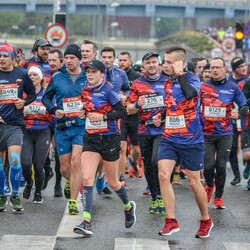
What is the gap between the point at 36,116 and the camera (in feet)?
33.9

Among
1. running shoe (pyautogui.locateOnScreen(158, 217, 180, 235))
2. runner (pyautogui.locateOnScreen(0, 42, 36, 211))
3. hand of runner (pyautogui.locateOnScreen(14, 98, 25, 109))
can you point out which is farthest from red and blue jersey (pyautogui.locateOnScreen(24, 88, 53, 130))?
running shoe (pyautogui.locateOnScreen(158, 217, 180, 235))

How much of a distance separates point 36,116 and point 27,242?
3369 millimetres

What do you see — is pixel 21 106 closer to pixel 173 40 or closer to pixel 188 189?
pixel 188 189

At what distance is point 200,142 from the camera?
26.2 feet

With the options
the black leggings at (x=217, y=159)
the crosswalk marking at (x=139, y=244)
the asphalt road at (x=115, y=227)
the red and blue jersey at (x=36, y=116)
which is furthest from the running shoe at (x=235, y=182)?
the crosswalk marking at (x=139, y=244)

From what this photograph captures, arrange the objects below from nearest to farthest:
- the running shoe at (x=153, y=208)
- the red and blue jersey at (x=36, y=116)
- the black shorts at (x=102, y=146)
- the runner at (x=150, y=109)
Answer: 1. the black shorts at (x=102, y=146)
2. the running shoe at (x=153, y=208)
3. the runner at (x=150, y=109)
4. the red and blue jersey at (x=36, y=116)

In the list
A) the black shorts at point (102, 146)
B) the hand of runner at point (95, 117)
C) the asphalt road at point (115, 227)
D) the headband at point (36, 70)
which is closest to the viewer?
the asphalt road at point (115, 227)

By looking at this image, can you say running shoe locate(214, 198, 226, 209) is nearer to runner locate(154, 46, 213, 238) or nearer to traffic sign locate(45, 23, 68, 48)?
runner locate(154, 46, 213, 238)

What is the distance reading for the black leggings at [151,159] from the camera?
9430 mm

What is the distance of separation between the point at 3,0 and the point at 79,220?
73993 millimetres

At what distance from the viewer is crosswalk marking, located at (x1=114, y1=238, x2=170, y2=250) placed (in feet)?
23.6

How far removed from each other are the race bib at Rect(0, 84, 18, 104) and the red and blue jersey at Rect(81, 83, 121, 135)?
1.51m

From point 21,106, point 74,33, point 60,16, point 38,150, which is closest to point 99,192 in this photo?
point 38,150

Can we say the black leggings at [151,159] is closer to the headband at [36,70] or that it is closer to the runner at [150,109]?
the runner at [150,109]
